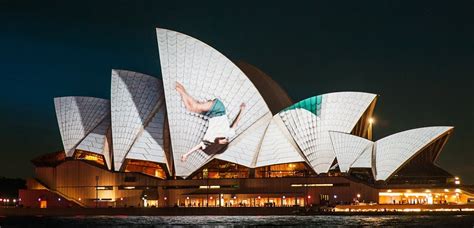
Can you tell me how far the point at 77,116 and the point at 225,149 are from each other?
18797 mm

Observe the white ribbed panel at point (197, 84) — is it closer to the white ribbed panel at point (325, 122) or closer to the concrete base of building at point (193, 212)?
the white ribbed panel at point (325, 122)

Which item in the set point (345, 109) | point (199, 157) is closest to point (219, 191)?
point (199, 157)

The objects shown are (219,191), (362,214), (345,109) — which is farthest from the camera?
(219,191)

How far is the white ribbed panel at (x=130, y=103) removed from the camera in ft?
287

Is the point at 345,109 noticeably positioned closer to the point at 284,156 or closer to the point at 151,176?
the point at 284,156

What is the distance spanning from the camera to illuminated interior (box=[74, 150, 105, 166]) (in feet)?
307

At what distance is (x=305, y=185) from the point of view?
286 feet

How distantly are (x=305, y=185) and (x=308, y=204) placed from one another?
2271mm

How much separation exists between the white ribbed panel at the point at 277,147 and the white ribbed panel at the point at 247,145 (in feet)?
2.15

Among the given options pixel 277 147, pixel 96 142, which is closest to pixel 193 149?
pixel 277 147

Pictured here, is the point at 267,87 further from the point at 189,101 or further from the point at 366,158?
the point at 366,158

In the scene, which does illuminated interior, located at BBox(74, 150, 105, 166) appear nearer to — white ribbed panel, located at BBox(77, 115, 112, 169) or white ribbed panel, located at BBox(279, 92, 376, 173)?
white ribbed panel, located at BBox(77, 115, 112, 169)

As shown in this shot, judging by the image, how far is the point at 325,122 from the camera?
83.6 metres

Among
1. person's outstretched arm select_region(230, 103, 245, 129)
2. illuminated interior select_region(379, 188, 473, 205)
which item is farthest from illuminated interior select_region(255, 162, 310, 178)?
illuminated interior select_region(379, 188, 473, 205)
